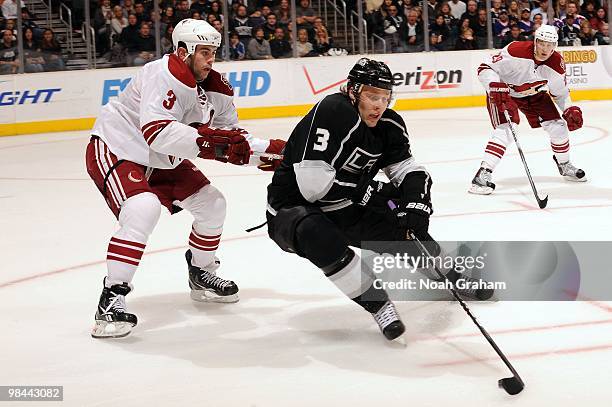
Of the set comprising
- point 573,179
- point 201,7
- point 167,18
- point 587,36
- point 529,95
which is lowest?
point 573,179

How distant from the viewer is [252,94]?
36.7 feet

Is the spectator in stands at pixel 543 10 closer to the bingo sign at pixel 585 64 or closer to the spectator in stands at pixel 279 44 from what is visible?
the bingo sign at pixel 585 64

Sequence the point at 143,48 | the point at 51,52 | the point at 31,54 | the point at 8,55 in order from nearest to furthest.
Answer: the point at 8,55 < the point at 31,54 < the point at 51,52 < the point at 143,48

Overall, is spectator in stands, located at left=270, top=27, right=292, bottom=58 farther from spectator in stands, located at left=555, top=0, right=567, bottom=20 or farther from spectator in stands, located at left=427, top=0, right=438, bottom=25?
spectator in stands, located at left=555, top=0, right=567, bottom=20

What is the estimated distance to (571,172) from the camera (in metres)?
6.20

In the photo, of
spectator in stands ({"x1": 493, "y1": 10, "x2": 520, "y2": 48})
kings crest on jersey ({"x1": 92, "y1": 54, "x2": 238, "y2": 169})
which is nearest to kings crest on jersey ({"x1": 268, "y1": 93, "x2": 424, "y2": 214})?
kings crest on jersey ({"x1": 92, "y1": 54, "x2": 238, "y2": 169})

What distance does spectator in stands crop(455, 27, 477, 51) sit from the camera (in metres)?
11.5

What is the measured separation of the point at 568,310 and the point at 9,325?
6.84 ft

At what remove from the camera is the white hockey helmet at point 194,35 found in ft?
11.0

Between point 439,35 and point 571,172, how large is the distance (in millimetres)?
5639

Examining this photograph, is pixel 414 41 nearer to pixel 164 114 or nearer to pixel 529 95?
pixel 529 95

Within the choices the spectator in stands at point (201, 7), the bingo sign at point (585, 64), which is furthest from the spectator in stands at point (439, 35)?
the spectator in stands at point (201, 7)

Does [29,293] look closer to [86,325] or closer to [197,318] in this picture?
[86,325]

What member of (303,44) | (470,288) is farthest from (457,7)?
(470,288)
